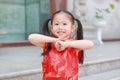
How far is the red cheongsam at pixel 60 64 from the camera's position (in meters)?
1.22

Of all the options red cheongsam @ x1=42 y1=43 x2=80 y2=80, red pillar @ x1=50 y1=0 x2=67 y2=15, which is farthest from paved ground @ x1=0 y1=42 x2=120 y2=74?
red pillar @ x1=50 y1=0 x2=67 y2=15

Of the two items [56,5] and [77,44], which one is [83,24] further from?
[77,44]

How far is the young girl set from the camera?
121 cm

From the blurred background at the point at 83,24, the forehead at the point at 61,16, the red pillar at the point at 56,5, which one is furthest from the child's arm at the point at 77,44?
the red pillar at the point at 56,5

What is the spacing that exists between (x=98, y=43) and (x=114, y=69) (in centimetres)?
240

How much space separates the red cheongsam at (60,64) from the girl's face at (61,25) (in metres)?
0.07

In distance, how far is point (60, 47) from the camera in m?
1.21

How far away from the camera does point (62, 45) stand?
46.8 inches

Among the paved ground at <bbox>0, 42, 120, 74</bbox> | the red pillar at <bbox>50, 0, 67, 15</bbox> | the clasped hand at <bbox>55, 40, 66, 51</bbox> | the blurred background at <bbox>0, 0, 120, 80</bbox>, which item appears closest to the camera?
the clasped hand at <bbox>55, 40, 66, 51</bbox>

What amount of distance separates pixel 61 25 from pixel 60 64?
0.19 m

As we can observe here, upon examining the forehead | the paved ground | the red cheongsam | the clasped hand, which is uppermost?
the forehead

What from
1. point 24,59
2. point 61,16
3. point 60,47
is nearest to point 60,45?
point 60,47

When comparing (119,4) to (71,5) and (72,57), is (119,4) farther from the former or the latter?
(72,57)

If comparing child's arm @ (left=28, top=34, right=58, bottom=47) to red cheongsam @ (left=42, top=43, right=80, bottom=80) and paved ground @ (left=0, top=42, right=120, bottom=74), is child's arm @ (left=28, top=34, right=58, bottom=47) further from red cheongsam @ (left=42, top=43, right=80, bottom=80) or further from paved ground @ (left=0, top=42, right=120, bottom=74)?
paved ground @ (left=0, top=42, right=120, bottom=74)
